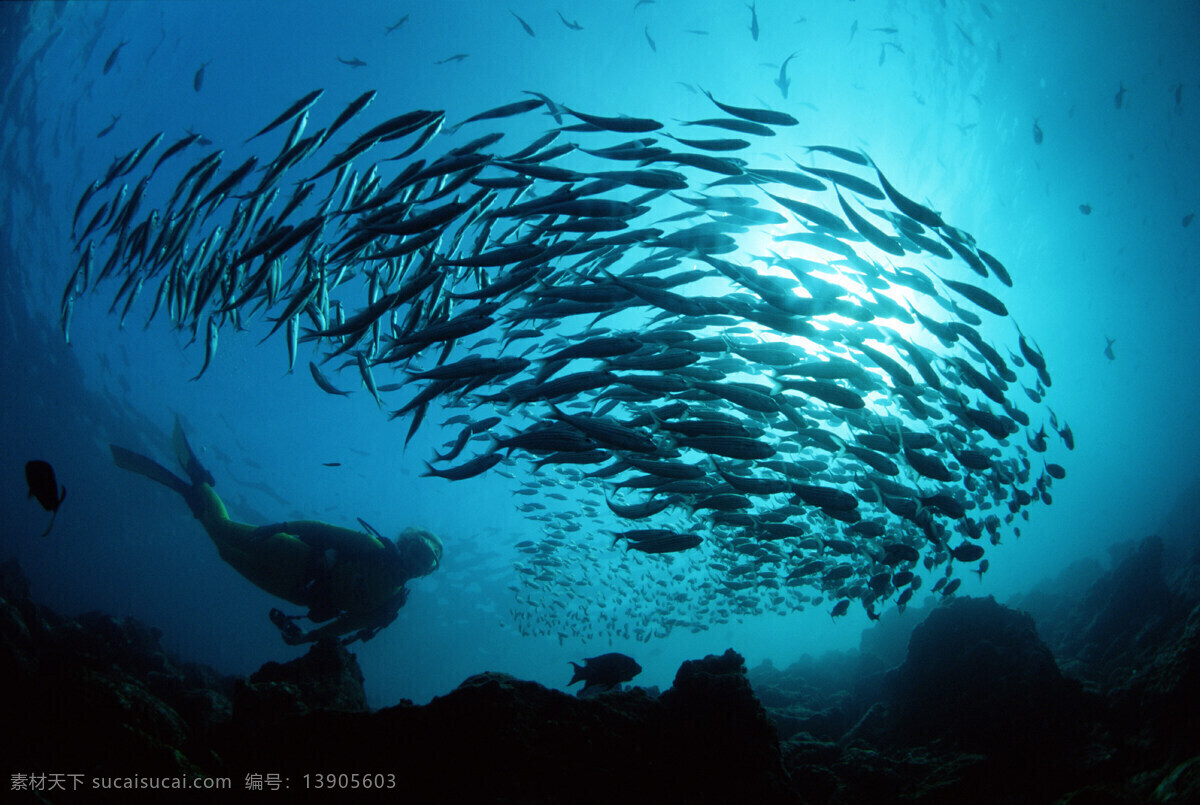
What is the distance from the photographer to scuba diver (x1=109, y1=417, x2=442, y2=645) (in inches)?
294

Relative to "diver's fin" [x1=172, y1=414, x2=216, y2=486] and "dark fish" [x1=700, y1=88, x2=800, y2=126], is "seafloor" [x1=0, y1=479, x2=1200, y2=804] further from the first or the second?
"dark fish" [x1=700, y1=88, x2=800, y2=126]

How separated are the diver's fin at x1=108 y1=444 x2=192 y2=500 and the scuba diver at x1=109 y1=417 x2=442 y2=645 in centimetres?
264

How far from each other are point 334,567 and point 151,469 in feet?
20.5

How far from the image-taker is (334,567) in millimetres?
7500

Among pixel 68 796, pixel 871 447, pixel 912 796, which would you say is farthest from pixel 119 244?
pixel 912 796

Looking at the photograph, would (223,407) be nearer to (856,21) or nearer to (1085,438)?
(856,21)

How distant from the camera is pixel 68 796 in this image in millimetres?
3084

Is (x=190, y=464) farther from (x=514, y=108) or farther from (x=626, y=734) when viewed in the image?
(x=626, y=734)

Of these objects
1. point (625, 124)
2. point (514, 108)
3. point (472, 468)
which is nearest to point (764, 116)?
point (625, 124)

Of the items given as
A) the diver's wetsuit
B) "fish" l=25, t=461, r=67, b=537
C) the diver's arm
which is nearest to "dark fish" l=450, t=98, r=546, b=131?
"fish" l=25, t=461, r=67, b=537

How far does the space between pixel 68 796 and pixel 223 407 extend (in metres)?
23.7

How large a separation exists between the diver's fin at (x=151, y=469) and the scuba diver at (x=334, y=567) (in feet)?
8.68

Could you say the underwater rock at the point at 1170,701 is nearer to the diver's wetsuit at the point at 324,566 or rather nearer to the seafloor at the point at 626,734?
the seafloor at the point at 626,734

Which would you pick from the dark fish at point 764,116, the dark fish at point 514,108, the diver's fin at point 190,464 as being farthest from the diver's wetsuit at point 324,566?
the dark fish at point 764,116
